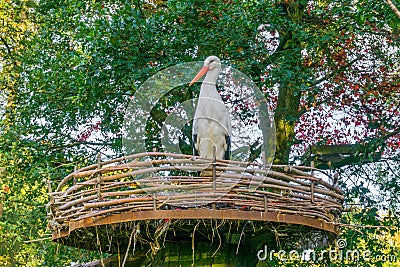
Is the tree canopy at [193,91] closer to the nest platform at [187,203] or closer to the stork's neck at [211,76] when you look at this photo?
the stork's neck at [211,76]

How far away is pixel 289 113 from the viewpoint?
371 inches

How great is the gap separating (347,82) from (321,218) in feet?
13.6

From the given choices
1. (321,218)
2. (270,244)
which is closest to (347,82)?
(270,244)

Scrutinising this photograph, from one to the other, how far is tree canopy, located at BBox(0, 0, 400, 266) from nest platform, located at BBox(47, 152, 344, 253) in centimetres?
259

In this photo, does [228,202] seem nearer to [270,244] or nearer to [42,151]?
[270,244]

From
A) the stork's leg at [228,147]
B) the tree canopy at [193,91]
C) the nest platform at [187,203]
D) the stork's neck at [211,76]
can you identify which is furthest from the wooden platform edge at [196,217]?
the tree canopy at [193,91]

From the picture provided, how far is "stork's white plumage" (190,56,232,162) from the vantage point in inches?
279

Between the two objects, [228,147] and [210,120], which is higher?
[210,120]

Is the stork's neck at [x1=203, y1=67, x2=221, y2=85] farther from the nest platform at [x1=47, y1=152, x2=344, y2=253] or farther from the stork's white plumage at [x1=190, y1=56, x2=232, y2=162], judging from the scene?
the nest platform at [x1=47, y1=152, x2=344, y2=253]

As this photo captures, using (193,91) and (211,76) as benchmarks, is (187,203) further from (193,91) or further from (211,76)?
(193,91)

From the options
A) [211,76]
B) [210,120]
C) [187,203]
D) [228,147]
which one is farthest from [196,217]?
[211,76]

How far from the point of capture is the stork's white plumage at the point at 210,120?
23.2 ft

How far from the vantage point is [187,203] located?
5.38 meters

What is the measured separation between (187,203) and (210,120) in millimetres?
1864
